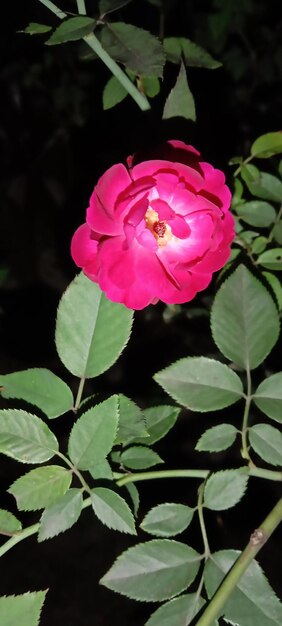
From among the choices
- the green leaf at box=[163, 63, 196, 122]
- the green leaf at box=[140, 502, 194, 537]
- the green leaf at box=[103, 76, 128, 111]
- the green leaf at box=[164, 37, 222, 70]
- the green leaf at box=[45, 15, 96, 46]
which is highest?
the green leaf at box=[45, 15, 96, 46]

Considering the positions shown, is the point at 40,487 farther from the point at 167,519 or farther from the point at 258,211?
the point at 258,211

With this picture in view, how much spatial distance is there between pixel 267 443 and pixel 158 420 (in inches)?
3.5

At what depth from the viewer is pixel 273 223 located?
62cm

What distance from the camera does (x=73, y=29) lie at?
1.63 feet

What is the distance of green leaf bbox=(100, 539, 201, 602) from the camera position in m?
0.47

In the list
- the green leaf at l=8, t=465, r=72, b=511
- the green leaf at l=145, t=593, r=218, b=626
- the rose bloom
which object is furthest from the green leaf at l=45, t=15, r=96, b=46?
the green leaf at l=145, t=593, r=218, b=626

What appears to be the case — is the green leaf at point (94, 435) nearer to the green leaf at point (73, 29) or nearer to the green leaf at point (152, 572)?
the green leaf at point (152, 572)

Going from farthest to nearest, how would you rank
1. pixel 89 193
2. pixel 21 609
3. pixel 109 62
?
pixel 89 193, pixel 109 62, pixel 21 609

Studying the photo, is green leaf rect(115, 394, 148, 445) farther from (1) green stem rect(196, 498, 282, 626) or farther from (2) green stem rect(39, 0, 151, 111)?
(2) green stem rect(39, 0, 151, 111)

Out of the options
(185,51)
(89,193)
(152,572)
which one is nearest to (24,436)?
(152,572)

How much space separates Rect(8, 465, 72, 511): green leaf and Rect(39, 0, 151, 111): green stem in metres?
0.32

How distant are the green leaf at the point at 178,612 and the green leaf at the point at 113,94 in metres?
0.42

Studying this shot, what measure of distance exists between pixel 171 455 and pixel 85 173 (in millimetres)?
891

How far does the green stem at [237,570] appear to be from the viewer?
1.48 feet
